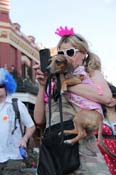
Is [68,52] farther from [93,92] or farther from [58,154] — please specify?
[58,154]

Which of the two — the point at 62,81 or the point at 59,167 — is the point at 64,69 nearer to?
the point at 62,81

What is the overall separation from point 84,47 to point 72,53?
0.44ft

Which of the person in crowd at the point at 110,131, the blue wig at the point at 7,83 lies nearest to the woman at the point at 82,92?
the person in crowd at the point at 110,131

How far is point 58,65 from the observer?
331cm

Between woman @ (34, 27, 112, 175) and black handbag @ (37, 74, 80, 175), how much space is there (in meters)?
0.06

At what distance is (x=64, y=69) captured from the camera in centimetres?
334

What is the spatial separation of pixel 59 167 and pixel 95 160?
260mm

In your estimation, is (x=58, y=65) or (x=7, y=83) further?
(x=7, y=83)

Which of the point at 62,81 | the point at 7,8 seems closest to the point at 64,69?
the point at 62,81

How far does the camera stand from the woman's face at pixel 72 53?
3.53 metres

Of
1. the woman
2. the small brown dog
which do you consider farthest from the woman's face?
the small brown dog

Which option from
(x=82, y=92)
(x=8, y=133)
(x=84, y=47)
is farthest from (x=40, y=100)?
(x=8, y=133)

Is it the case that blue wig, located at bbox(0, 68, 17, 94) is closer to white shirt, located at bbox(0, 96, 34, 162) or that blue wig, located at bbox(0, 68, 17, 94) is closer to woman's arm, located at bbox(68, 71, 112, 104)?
white shirt, located at bbox(0, 96, 34, 162)

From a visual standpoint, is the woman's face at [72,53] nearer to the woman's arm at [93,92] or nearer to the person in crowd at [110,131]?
the woman's arm at [93,92]
